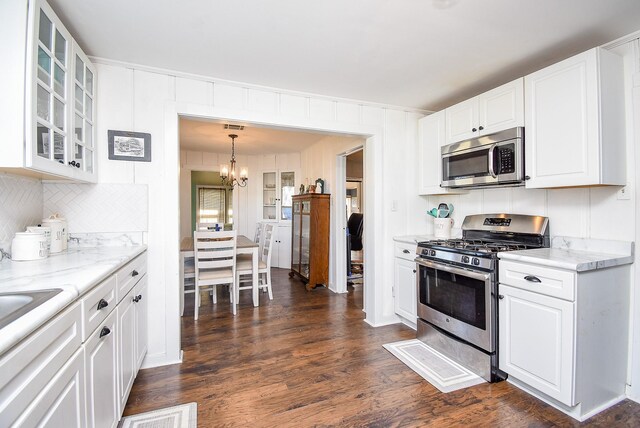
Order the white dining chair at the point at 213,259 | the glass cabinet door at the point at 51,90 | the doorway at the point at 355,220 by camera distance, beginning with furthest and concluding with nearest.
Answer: the doorway at the point at 355,220, the white dining chair at the point at 213,259, the glass cabinet door at the point at 51,90

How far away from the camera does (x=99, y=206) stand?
86.2 inches

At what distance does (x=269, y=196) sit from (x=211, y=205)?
1292 mm

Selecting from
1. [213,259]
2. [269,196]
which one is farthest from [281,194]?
[213,259]

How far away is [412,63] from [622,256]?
1853 millimetres

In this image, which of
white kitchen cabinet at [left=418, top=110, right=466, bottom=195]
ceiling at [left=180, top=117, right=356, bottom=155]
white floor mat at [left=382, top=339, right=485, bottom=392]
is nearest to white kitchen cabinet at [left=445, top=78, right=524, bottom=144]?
white kitchen cabinet at [left=418, top=110, right=466, bottom=195]

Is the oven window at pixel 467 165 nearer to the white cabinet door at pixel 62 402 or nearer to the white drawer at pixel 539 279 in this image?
the white drawer at pixel 539 279

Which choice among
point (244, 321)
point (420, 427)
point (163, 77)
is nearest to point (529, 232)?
point (420, 427)

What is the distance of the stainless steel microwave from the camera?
2.23 meters

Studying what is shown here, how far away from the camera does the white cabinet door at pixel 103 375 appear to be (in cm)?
117

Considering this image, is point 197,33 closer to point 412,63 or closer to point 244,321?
point 412,63

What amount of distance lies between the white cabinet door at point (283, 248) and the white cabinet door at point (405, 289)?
326cm

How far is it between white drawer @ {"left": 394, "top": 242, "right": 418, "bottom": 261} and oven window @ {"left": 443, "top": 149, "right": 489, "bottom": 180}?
2.42 feet

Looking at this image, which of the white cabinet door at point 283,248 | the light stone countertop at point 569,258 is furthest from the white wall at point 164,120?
the white cabinet door at point 283,248

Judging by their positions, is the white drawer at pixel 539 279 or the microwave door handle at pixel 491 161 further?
the microwave door handle at pixel 491 161
